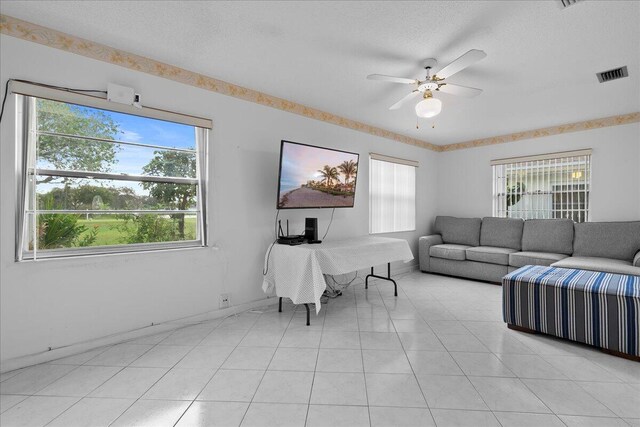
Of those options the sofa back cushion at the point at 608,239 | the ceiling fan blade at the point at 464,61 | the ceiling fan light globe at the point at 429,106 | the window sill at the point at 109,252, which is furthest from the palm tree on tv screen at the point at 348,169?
the sofa back cushion at the point at 608,239

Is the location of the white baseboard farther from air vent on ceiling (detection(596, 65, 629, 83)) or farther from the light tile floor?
air vent on ceiling (detection(596, 65, 629, 83))

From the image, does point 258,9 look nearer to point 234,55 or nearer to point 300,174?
point 234,55

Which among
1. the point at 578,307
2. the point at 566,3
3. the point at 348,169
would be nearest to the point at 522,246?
the point at 578,307

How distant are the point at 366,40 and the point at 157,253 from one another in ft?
8.00

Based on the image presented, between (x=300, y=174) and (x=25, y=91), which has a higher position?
(x=25, y=91)

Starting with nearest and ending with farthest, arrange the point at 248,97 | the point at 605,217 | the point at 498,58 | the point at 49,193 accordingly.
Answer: the point at 49,193 < the point at 498,58 < the point at 248,97 < the point at 605,217

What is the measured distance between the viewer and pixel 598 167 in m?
3.96

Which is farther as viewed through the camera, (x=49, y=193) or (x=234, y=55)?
(x=234, y=55)

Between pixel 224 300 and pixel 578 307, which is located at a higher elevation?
pixel 578 307

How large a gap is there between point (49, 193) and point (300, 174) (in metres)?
2.06

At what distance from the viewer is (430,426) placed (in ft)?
4.70

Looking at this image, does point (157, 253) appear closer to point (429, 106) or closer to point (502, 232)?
point (429, 106)

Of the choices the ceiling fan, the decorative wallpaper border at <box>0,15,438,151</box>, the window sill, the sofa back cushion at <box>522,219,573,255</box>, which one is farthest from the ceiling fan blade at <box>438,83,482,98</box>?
the sofa back cushion at <box>522,219,573,255</box>

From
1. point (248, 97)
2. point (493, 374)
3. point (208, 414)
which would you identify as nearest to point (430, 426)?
point (493, 374)
